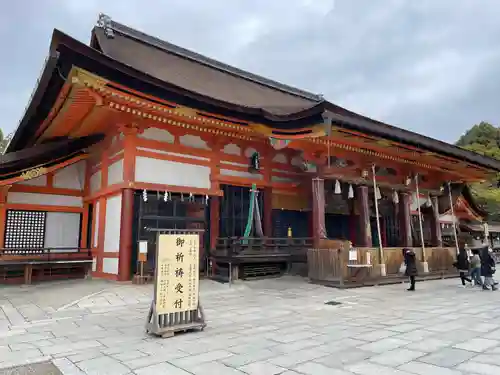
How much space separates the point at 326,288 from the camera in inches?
364

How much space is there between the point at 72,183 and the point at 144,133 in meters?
4.09

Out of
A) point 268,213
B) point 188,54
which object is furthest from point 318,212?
point 188,54

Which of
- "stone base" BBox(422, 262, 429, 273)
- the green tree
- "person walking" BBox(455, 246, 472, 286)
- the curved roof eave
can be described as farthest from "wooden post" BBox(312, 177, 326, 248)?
the green tree

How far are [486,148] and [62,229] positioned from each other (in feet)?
152

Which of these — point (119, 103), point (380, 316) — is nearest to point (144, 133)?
point (119, 103)

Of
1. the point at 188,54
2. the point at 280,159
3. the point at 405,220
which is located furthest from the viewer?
the point at 188,54

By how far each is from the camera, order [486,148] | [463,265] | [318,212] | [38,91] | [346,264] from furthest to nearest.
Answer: [486,148] → [318,212] → [463,265] → [346,264] → [38,91]

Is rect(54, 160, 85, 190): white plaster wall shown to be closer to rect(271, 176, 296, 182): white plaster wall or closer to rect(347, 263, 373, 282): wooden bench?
rect(271, 176, 296, 182): white plaster wall

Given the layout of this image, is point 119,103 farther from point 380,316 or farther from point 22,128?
point 380,316

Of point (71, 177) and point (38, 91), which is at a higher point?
point (38, 91)

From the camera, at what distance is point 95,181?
11742mm

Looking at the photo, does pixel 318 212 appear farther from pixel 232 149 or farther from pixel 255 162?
pixel 232 149

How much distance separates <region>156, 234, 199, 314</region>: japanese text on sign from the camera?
4.93 meters

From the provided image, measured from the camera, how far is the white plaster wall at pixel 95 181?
448 inches
